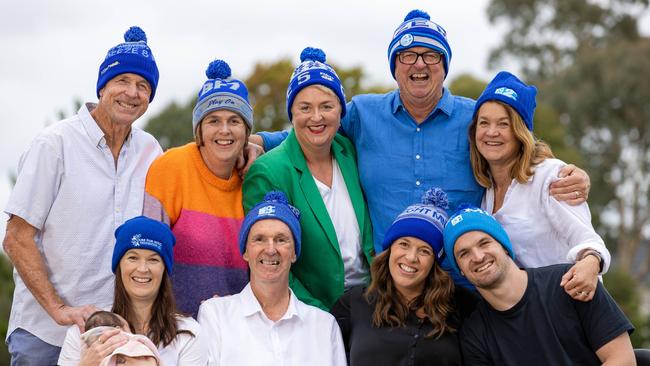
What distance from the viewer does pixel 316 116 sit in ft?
21.0

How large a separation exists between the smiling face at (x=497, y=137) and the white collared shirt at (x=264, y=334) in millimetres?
1576

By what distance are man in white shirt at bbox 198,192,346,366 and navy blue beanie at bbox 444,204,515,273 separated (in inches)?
37.0

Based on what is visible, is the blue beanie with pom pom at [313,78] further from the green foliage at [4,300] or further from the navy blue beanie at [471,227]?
the green foliage at [4,300]

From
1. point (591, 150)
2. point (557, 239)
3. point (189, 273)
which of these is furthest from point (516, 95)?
point (591, 150)

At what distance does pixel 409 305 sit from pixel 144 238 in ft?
5.76

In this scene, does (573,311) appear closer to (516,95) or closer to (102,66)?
(516,95)

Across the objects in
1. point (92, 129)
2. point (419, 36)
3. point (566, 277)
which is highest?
point (419, 36)

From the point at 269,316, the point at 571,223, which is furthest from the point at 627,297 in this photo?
the point at 269,316

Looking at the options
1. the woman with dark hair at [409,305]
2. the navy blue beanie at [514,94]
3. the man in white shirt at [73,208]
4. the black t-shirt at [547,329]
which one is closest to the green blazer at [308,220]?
the woman with dark hair at [409,305]

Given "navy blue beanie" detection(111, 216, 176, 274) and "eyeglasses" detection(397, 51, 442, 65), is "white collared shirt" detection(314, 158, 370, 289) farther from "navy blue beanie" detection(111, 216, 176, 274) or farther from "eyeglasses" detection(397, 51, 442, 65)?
"navy blue beanie" detection(111, 216, 176, 274)

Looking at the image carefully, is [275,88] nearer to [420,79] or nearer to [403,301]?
[420,79]

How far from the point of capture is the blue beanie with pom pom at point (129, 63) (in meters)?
6.26

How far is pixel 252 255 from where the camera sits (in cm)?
587

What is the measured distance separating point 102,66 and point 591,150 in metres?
25.6
